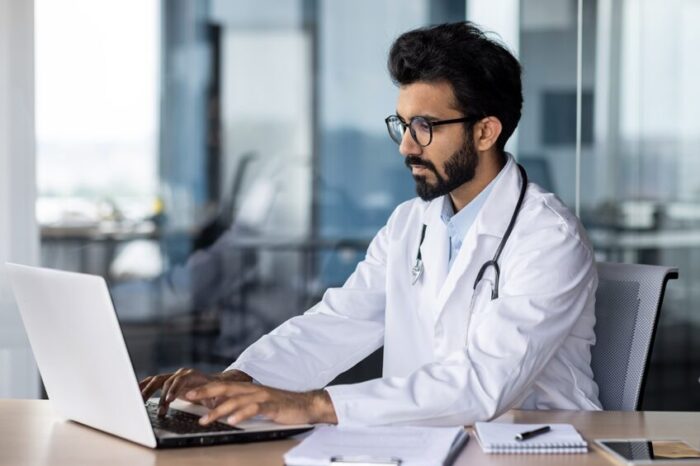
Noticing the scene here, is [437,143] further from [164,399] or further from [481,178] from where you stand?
[164,399]

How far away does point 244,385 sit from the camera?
186cm

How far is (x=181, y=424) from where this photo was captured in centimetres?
184

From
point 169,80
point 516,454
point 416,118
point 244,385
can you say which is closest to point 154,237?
point 169,80

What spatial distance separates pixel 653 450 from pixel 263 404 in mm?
610

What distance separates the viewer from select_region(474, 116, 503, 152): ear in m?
2.43

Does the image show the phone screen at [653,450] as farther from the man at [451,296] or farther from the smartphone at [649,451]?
the man at [451,296]

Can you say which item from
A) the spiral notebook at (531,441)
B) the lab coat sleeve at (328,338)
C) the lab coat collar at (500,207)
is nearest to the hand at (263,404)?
the spiral notebook at (531,441)

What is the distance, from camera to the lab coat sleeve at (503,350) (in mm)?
1894

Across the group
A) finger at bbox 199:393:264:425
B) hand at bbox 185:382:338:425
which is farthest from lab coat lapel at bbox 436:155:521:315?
finger at bbox 199:393:264:425

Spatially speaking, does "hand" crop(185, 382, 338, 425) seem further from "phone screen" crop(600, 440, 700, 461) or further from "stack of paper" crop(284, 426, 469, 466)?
"phone screen" crop(600, 440, 700, 461)

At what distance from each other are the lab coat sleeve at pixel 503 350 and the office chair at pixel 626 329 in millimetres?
111

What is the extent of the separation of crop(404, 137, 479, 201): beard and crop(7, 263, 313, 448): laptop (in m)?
0.74

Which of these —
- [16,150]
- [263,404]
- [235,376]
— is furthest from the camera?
[16,150]

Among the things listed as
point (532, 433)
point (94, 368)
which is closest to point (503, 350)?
point (532, 433)
